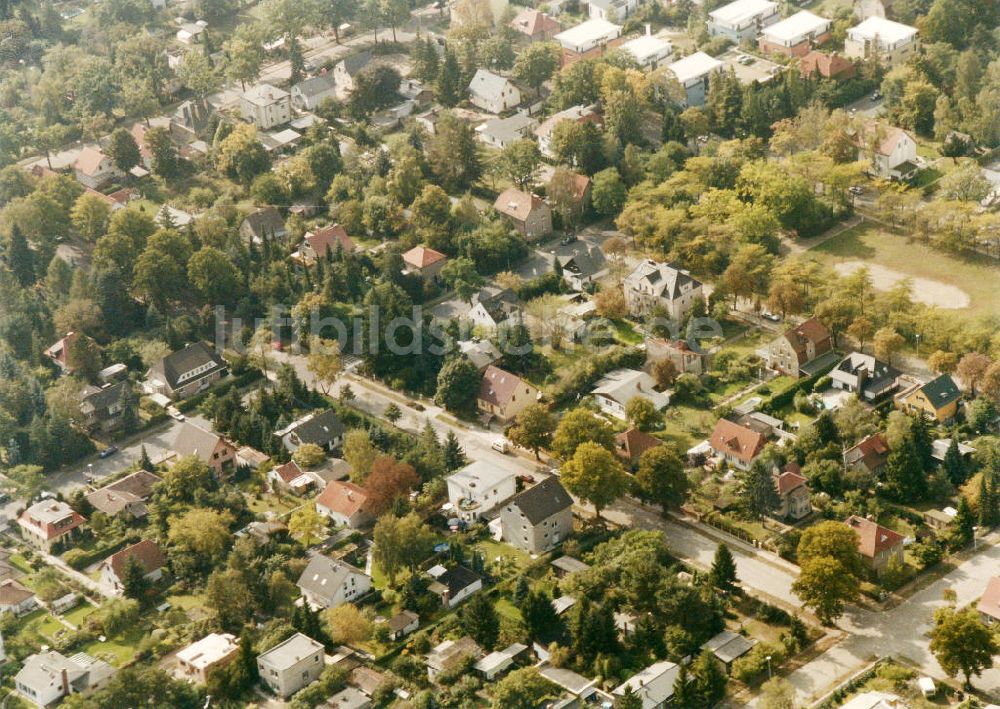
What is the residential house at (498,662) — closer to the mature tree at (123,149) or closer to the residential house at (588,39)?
the mature tree at (123,149)

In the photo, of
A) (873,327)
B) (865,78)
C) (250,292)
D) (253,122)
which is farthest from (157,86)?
(873,327)

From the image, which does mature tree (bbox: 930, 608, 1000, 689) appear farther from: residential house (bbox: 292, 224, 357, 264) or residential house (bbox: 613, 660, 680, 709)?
residential house (bbox: 292, 224, 357, 264)

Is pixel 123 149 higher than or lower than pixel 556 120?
lower

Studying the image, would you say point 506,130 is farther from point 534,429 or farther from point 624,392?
point 534,429

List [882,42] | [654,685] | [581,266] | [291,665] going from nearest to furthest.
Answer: [654,685] < [291,665] < [581,266] < [882,42]

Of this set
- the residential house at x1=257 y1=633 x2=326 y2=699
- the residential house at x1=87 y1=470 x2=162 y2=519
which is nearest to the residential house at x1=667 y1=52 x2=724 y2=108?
the residential house at x1=87 y1=470 x2=162 y2=519

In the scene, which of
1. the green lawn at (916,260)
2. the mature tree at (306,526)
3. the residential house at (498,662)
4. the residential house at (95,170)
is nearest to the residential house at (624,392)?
the mature tree at (306,526)

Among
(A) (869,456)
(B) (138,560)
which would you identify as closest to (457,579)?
(B) (138,560)

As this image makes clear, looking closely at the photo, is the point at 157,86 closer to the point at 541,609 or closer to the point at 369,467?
the point at 369,467
